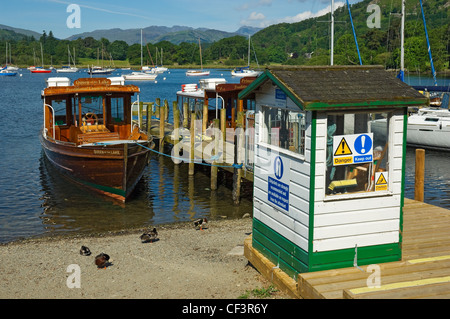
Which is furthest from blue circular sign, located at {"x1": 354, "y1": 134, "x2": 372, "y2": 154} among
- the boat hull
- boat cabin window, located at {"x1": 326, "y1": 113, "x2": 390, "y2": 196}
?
the boat hull

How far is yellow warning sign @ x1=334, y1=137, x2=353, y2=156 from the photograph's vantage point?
898cm

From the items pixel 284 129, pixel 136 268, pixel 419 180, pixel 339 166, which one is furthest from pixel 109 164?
pixel 339 166

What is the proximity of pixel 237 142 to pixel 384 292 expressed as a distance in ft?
45.1

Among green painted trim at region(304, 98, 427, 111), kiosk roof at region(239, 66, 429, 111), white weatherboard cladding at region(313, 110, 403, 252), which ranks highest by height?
kiosk roof at region(239, 66, 429, 111)

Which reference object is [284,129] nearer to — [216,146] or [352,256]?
[352,256]

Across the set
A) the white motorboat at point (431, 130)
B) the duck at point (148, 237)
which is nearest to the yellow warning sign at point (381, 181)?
the duck at point (148, 237)

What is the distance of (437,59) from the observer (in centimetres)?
11969

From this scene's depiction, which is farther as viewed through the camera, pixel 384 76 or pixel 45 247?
pixel 45 247

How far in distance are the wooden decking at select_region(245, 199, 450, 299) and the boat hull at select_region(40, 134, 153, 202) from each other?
36.8 feet

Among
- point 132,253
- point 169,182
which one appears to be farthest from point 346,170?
point 169,182

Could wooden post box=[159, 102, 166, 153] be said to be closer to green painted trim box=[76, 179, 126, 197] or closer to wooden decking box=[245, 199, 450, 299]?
green painted trim box=[76, 179, 126, 197]

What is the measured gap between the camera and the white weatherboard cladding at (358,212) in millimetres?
8828

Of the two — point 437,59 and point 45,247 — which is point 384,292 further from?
point 437,59

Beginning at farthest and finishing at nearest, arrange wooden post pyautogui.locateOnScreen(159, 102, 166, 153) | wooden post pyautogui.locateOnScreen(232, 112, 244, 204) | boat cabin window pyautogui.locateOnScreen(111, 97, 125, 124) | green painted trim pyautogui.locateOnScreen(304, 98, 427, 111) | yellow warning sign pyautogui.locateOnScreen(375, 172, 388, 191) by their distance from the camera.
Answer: wooden post pyautogui.locateOnScreen(159, 102, 166, 153), boat cabin window pyautogui.locateOnScreen(111, 97, 125, 124), wooden post pyautogui.locateOnScreen(232, 112, 244, 204), yellow warning sign pyautogui.locateOnScreen(375, 172, 388, 191), green painted trim pyautogui.locateOnScreen(304, 98, 427, 111)
